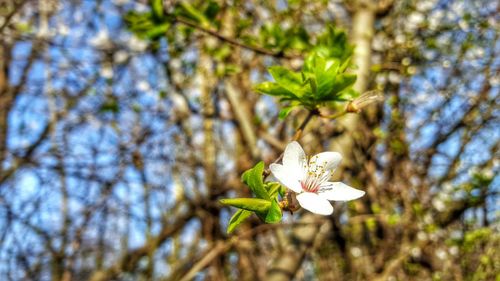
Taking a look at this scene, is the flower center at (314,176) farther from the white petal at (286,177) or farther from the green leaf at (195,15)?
the green leaf at (195,15)

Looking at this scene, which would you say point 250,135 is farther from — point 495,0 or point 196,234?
point 495,0

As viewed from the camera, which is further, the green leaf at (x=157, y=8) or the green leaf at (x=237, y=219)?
the green leaf at (x=157, y=8)

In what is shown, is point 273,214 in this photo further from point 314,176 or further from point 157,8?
point 157,8

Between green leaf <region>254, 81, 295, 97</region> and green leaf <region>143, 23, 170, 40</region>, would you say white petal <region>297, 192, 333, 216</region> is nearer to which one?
green leaf <region>254, 81, 295, 97</region>

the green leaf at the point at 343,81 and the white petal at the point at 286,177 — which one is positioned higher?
the green leaf at the point at 343,81

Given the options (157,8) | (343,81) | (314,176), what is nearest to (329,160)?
(314,176)

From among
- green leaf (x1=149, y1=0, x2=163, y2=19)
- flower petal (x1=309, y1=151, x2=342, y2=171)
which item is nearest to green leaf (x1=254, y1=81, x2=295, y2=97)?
flower petal (x1=309, y1=151, x2=342, y2=171)

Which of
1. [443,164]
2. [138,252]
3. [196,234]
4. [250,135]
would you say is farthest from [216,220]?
[443,164]

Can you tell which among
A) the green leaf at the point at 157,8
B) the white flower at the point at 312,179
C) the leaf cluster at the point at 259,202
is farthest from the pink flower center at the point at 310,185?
the green leaf at the point at 157,8
